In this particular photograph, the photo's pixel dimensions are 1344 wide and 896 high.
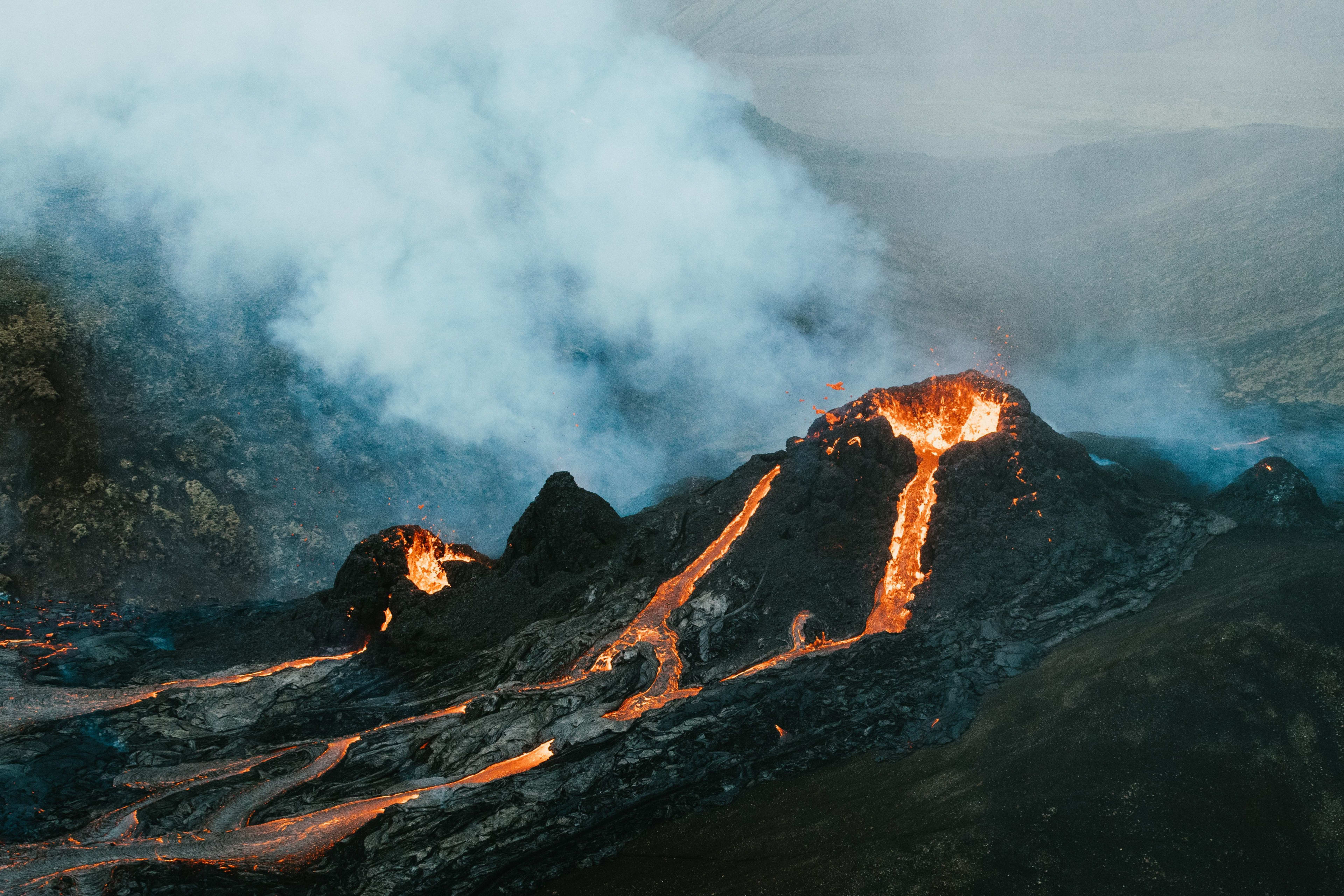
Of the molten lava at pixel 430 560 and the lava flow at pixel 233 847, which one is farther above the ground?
the molten lava at pixel 430 560

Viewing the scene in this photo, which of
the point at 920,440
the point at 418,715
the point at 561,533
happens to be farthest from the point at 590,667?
the point at 920,440

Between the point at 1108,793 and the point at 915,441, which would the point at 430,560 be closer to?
the point at 915,441

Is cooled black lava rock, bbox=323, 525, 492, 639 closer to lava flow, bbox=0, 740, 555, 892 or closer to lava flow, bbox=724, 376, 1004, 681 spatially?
lava flow, bbox=0, 740, 555, 892

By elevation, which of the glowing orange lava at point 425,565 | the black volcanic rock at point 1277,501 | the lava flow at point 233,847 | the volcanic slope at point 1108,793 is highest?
the black volcanic rock at point 1277,501

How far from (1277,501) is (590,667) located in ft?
78.3

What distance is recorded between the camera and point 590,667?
25.5 metres

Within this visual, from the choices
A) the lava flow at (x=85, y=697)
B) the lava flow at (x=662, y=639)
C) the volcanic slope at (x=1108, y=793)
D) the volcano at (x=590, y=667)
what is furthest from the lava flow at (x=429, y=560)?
the volcanic slope at (x=1108, y=793)

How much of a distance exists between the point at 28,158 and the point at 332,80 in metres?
18.8

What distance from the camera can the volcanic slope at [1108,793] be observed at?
14.9 meters

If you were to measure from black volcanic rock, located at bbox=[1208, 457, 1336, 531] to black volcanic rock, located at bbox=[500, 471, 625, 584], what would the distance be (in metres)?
22.1

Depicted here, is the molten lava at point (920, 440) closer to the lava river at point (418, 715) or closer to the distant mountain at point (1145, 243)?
the lava river at point (418, 715)

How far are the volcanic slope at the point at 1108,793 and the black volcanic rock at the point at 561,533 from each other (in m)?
12.4

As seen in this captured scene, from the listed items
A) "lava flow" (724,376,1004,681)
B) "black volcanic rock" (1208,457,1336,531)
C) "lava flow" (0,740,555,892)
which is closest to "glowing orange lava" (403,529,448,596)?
"lava flow" (0,740,555,892)

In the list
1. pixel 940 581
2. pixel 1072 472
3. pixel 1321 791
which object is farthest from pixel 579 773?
pixel 1072 472
